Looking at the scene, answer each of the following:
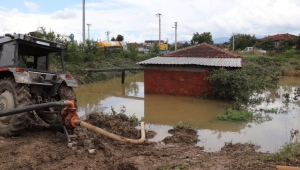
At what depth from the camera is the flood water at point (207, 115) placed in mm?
7621

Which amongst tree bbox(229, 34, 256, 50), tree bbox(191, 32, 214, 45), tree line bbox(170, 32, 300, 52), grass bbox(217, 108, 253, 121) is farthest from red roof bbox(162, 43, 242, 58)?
tree bbox(229, 34, 256, 50)

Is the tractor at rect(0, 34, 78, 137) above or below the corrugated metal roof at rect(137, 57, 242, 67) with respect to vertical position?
below

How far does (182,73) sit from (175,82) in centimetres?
57

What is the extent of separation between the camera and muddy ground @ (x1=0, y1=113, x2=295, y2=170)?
194 inches

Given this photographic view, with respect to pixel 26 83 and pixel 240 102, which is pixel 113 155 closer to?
pixel 26 83

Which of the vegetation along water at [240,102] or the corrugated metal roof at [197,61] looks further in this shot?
the corrugated metal roof at [197,61]

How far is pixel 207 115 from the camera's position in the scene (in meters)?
10.4

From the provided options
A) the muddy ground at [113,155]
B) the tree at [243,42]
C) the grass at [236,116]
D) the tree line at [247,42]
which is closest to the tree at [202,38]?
the tree line at [247,42]

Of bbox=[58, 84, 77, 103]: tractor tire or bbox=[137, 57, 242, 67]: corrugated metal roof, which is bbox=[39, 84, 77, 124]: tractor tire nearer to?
bbox=[58, 84, 77, 103]: tractor tire

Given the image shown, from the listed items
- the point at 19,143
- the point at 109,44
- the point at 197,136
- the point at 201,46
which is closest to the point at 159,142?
the point at 197,136

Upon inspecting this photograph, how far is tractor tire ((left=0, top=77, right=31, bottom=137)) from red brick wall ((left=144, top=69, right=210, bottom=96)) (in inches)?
363

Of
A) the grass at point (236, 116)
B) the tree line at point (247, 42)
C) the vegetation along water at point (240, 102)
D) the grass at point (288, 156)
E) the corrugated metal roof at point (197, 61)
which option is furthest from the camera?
the tree line at point (247, 42)

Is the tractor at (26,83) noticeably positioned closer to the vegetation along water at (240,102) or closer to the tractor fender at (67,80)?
the tractor fender at (67,80)

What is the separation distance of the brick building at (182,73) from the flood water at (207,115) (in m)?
0.60
